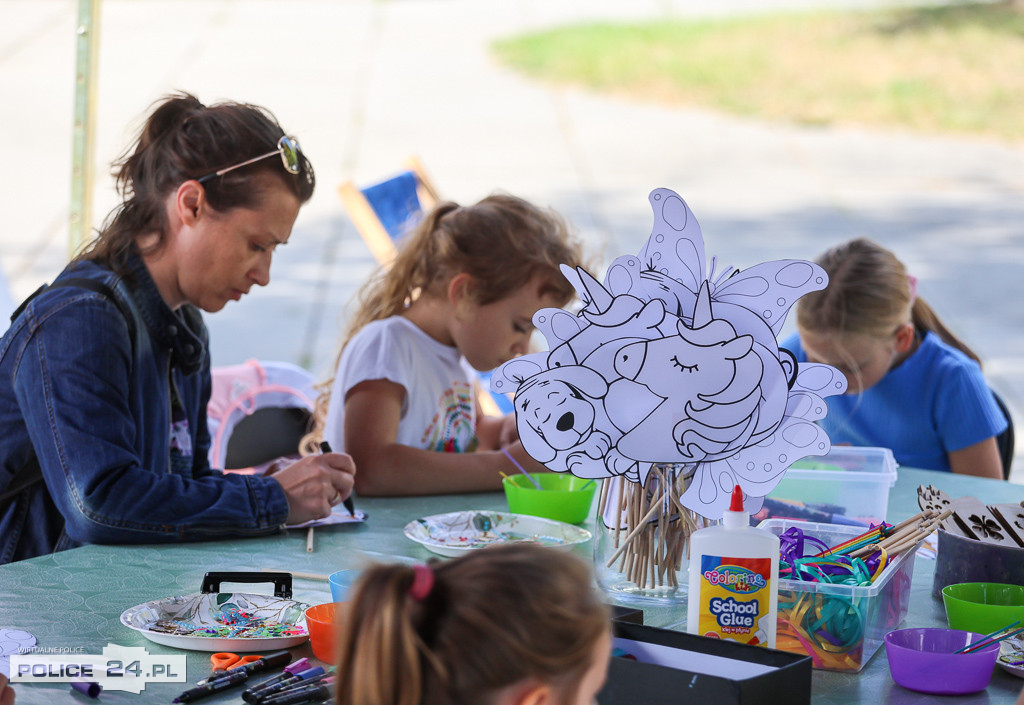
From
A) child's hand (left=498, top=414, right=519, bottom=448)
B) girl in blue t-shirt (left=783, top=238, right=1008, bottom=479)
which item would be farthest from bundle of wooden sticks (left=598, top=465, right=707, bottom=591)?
girl in blue t-shirt (left=783, top=238, right=1008, bottom=479)

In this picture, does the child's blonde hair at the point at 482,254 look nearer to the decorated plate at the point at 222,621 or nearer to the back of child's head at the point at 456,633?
the decorated plate at the point at 222,621

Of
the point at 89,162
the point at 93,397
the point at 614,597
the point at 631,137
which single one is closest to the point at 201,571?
the point at 93,397

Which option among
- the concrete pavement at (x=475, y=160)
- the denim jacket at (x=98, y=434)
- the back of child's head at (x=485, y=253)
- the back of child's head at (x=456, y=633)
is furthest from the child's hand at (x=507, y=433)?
the concrete pavement at (x=475, y=160)

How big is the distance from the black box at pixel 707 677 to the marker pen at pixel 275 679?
303mm

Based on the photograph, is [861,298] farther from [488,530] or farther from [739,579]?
[739,579]

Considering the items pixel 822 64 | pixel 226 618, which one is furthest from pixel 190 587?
pixel 822 64

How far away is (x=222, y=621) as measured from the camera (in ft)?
4.01

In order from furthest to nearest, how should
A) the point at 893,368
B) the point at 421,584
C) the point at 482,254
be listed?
the point at 893,368
the point at 482,254
the point at 421,584

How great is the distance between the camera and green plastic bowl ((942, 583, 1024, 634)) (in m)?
1.21

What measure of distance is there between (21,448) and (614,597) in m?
0.89

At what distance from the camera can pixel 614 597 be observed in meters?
1.31

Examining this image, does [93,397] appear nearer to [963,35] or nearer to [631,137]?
[631,137]

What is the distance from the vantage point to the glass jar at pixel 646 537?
4.13 feet

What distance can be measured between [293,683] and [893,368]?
1.71m
